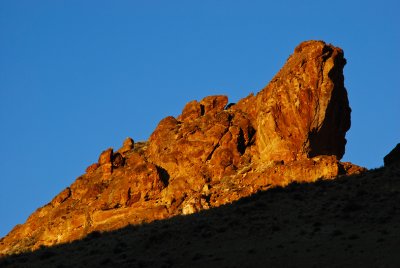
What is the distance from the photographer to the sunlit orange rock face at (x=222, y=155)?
75.0m

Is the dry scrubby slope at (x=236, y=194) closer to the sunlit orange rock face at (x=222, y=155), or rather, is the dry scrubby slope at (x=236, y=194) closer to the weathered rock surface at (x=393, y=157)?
the sunlit orange rock face at (x=222, y=155)

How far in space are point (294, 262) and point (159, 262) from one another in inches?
373

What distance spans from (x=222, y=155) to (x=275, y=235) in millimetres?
23644

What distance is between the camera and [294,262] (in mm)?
46750

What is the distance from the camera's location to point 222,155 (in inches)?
3066

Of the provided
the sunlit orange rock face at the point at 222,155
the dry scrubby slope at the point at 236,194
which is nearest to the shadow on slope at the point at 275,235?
the dry scrubby slope at the point at 236,194

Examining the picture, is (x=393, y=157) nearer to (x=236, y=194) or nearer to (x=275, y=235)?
(x=236, y=194)

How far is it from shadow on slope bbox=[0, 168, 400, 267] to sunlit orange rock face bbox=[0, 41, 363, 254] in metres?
6.20

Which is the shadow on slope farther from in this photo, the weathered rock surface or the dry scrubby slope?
the weathered rock surface

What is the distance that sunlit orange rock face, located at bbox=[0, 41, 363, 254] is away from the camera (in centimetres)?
7500

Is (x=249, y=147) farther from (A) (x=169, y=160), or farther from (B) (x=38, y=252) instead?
(B) (x=38, y=252)

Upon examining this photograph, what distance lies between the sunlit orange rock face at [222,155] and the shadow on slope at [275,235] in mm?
6204

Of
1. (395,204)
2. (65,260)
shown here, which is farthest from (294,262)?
(65,260)

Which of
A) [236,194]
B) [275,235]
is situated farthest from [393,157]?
[275,235]
